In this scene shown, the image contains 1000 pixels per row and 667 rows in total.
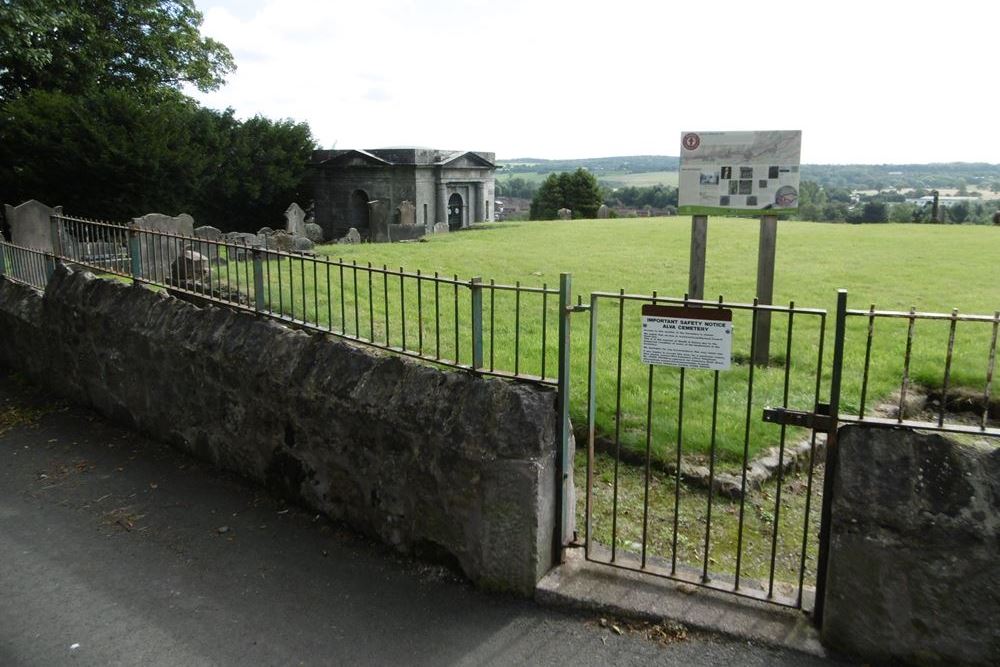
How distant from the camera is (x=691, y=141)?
8406 mm

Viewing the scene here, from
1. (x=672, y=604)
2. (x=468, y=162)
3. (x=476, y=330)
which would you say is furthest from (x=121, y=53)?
(x=672, y=604)

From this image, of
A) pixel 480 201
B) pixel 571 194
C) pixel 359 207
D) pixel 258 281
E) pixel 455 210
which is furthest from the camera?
pixel 571 194

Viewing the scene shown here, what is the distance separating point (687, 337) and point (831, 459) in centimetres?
109

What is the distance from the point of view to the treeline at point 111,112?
27.2m

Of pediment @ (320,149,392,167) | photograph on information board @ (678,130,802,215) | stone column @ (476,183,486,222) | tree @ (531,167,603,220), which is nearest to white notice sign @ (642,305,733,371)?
photograph on information board @ (678,130,802,215)

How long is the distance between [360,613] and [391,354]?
188 cm

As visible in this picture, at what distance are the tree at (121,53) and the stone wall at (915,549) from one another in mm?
26770

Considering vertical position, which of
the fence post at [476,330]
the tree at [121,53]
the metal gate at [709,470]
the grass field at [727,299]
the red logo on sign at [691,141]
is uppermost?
the tree at [121,53]

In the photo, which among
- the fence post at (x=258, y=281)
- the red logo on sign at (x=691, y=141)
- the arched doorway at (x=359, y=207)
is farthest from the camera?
the arched doorway at (x=359, y=207)

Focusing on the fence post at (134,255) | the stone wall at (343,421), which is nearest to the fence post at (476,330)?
the stone wall at (343,421)

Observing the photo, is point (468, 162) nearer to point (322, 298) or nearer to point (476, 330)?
point (322, 298)

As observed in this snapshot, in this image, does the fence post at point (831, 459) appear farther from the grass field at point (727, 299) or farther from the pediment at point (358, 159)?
the pediment at point (358, 159)

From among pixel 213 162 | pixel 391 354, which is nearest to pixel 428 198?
pixel 213 162

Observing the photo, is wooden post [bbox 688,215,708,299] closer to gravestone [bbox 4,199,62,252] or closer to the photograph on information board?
the photograph on information board
